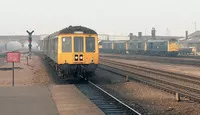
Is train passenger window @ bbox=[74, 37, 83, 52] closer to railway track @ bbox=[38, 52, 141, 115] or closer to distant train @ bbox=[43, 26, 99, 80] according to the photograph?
distant train @ bbox=[43, 26, 99, 80]

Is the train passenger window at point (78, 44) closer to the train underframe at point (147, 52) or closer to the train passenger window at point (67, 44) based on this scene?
the train passenger window at point (67, 44)

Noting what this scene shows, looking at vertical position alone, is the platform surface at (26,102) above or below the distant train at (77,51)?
below

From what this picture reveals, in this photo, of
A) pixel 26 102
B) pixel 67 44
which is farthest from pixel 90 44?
pixel 26 102

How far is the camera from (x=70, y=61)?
63.4 feet

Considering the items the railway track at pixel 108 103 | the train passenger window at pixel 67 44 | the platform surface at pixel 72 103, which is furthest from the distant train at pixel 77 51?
the platform surface at pixel 72 103

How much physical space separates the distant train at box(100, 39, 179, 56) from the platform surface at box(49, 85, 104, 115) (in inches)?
1771

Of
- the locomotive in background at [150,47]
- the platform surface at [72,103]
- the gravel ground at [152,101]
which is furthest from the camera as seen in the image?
the locomotive in background at [150,47]

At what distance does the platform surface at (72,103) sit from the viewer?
33.4 ft

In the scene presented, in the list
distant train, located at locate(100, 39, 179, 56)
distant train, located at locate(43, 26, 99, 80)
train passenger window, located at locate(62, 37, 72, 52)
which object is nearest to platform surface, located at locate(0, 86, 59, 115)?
distant train, located at locate(43, 26, 99, 80)

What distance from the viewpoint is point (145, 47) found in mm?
66312

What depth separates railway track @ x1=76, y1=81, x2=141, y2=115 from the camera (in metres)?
10.7

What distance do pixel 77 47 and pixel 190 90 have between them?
6.90 m

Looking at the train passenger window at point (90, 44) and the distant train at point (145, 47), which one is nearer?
the train passenger window at point (90, 44)

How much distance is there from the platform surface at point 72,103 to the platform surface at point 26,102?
0.91 feet
